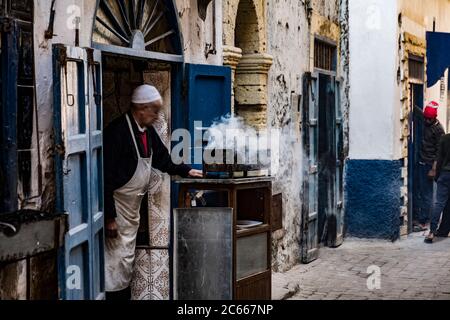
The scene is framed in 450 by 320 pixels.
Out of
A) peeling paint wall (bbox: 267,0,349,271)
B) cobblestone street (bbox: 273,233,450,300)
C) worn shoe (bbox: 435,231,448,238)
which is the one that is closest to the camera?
cobblestone street (bbox: 273,233,450,300)

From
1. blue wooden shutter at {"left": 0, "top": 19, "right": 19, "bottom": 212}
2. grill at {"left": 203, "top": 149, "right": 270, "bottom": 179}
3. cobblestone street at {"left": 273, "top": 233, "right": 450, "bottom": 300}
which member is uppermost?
blue wooden shutter at {"left": 0, "top": 19, "right": 19, "bottom": 212}

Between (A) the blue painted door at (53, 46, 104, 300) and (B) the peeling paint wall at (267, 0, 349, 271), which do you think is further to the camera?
(B) the peeling paint wall at (267, 0, 349, 271)

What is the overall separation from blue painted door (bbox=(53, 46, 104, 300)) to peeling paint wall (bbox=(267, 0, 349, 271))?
4.19m

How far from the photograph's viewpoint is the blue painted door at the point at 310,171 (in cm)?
1175

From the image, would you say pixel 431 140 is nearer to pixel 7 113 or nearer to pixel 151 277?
pixel 151 277

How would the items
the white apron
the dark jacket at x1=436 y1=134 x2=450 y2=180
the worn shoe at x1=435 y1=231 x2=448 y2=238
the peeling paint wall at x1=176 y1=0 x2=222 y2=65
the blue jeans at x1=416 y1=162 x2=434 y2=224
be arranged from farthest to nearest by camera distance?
1. the blue jeans at x1=416 y1=162 x2=434 y2=224
2. the worn shoe at x1=435 y1=231 x2=448 y2=238
3. the dark jacket at x1=436 y1=134 x2=450 y2=180
4. the peeling paint wall at x1=176 y1=0 x2=222 y2=65
5. the white apron

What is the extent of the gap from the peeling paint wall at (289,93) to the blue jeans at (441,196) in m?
2.77

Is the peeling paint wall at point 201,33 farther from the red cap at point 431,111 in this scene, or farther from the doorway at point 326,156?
the red cap at point 431,111

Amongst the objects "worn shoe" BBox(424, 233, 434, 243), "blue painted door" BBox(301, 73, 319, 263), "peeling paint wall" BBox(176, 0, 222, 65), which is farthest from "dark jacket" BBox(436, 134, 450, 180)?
"peeling paint wall" BBox(176, 0, 222, 65)

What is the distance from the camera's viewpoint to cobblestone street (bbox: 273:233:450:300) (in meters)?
9.59

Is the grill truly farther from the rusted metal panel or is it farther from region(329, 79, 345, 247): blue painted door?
region(329, 79, 345, 247): blue painted door

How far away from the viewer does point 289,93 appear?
11266mm

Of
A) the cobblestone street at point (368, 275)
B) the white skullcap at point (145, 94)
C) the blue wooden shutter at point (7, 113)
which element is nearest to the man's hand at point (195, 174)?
the white skullcap at point (145, 94)
